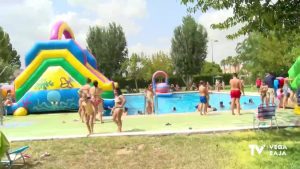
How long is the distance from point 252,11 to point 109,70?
139 ft

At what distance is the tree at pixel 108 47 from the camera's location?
157ft

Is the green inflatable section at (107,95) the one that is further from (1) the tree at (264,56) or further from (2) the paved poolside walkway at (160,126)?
(1) the tree at (264,56)

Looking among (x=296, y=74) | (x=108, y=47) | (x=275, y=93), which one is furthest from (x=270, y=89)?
(x=108, y=47)

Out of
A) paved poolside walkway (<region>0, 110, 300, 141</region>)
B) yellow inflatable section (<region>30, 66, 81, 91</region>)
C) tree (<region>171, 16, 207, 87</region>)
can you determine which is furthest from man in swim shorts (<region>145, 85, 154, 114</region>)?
tree (<region>171, 16, 207, 87</region>)

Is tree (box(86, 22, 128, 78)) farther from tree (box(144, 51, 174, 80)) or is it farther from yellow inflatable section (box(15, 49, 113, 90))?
yellow inflatable section (box(15, 49, 113, 90))

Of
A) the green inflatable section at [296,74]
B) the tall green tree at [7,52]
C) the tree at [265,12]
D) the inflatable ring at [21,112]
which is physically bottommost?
the inflatable ring at [21,112]

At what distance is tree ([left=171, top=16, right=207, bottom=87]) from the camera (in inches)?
1729

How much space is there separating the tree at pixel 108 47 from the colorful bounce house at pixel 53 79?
2849cm

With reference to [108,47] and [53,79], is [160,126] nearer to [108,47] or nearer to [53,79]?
[53,79]

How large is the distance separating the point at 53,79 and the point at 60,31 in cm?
387

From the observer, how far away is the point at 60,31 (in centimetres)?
2120

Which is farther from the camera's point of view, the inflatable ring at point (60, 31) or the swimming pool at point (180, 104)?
the inflatable ring at point (60, 31)

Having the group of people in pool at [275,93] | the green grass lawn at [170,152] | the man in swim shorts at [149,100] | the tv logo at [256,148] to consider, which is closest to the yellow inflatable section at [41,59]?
the man in swim shorts at [149,100]

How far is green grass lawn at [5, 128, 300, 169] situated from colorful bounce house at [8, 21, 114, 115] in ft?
29.3
